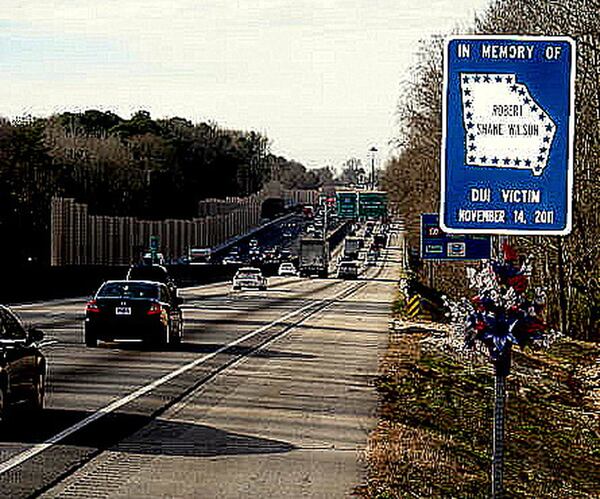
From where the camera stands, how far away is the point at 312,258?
113m

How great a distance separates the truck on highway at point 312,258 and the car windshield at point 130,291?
3284 inches

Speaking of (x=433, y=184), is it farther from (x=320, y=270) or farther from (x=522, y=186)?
(x=522, y=186)

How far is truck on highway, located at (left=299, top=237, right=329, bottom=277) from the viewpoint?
112256 millimetres

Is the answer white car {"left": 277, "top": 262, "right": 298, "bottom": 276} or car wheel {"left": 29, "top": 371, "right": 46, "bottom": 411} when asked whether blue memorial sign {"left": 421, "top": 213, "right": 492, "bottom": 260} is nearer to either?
car wheel {"left": 29, "top": 371, "right": 46, "bottom": 411}

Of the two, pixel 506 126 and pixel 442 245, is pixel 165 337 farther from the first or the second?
pixel 442 245

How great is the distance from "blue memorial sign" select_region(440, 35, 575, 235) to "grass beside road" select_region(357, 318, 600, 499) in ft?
14.7

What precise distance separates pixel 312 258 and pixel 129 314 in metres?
85.3

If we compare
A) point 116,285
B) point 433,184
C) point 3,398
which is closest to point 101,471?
point 3,398

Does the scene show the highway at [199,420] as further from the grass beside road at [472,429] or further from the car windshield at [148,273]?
the car windshield at [148,273]

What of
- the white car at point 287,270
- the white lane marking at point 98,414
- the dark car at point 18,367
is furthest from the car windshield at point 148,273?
the white car at point 287,270

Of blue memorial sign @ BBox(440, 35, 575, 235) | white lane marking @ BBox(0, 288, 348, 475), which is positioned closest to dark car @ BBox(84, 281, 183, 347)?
white lane marking @ BBox(0, 288, 348, 475)

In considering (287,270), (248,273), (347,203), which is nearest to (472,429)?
(248,273)

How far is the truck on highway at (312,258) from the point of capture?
112256 millimetres

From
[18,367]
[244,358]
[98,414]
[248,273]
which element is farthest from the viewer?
[248,273]
